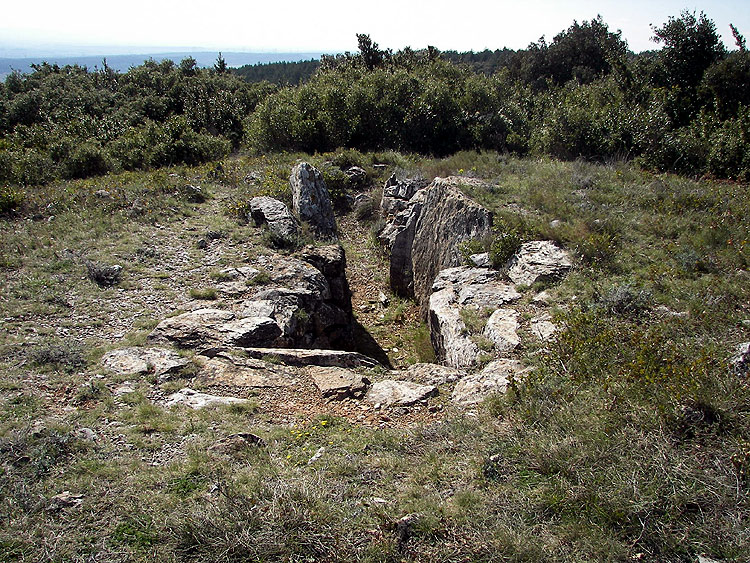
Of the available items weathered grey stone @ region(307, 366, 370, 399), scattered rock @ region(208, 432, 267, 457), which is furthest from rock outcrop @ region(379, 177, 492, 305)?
scattered rock @ region(208, 432, 267, 457)

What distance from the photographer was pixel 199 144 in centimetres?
1847

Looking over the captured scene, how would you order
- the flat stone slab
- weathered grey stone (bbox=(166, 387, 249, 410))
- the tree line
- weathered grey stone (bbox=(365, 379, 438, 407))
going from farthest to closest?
the tree line < the flat stone slab < weathered grey stone (bbox=(365, 379, 438, 407)) < weathered grey stone (bbox=(166, 387, 249, 410))

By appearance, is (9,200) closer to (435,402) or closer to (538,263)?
(435,402)

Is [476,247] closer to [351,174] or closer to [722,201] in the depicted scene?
[722,201]

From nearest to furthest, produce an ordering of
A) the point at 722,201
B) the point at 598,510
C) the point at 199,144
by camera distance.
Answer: the point at 598,510
the point at 722,201
the point at 199,144

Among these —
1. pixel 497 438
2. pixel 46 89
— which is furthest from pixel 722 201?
pixel 46 89

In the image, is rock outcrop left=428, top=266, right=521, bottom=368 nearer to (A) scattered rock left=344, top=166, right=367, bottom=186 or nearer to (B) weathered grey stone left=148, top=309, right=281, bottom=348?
(B) weathered grey stone left=148, top=309, right=281, bottom=348

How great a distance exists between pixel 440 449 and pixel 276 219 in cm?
796

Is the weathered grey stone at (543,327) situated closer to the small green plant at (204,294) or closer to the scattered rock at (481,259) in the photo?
the scattered rock at (481,259)

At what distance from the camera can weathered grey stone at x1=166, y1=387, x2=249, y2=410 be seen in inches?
203

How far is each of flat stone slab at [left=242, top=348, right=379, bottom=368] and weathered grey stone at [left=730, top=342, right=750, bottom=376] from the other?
4.60 metres

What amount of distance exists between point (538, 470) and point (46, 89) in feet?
115

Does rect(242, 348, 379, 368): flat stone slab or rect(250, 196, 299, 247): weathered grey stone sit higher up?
rect(250, 196, 299, 247): weathered grey stone

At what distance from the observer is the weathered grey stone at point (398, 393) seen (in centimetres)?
544
